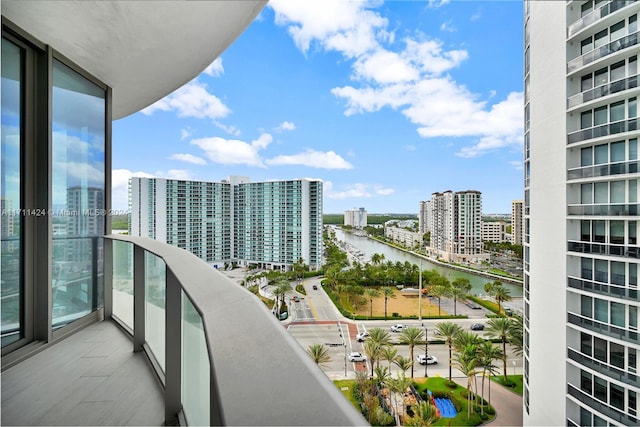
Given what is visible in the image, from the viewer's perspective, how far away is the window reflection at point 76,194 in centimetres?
A: 218

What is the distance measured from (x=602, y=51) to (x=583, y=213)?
3.11 m

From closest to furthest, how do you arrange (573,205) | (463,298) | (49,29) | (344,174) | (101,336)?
(49,29), (101,336), (573,205), (463,298), (344,174)

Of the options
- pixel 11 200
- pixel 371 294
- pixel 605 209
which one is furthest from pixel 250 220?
pixel 11 200

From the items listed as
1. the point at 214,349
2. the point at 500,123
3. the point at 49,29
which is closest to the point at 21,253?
the point at 49,29

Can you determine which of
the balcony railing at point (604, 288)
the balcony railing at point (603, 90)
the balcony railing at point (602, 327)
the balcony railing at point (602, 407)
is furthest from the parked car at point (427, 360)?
the balcony railing at point (603, 90)

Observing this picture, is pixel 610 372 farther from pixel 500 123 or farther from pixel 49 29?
pixel 500 123

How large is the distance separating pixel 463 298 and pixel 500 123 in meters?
22.5

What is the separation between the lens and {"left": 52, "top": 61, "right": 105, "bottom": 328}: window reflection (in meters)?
2.18

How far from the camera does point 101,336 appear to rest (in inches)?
82.4

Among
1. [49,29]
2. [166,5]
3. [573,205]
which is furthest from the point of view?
[573,205]

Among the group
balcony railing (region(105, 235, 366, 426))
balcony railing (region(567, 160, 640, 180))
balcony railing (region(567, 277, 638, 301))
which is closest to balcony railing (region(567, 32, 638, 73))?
balcony railing (region(567, 160, 640, 180))

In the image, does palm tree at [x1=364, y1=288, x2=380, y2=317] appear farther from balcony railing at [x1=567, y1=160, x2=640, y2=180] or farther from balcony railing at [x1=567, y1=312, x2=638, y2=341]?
balcony railing at [x1=567, y1=160, x2=640, y2=180]

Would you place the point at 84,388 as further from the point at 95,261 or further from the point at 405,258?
the point at 405,258

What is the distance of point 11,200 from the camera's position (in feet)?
6.14
